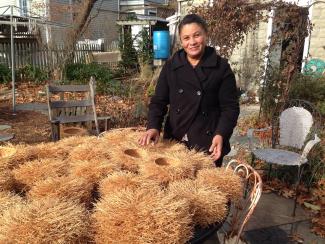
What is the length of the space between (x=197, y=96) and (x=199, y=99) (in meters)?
0.02

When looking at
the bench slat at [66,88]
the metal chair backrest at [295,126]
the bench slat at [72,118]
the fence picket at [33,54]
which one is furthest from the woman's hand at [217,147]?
the fence picket at [33,54]

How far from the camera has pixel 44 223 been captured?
100 centimetres

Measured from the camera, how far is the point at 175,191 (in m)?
1.32

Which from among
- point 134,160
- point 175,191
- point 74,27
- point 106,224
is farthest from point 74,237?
point 74,27

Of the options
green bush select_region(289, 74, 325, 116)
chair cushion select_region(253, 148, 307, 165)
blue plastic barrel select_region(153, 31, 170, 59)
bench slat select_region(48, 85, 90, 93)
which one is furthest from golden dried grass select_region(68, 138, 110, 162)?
blue plastic barrel select_region(153, 31, 170, 59)

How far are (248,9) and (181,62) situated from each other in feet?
18.2

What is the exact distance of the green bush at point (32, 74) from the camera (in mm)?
11812

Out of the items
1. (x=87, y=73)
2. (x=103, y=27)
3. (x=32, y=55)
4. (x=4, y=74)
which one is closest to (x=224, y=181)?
(x=87, y=73)

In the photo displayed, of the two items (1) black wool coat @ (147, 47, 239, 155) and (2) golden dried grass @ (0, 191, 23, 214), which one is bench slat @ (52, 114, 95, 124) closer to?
(1) black wool coat @ (147, 47, 239, 155)

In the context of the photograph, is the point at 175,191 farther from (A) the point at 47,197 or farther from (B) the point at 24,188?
(B) the point at 24,188

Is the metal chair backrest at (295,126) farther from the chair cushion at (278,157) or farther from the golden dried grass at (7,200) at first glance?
the golden dried grass at (7,200)

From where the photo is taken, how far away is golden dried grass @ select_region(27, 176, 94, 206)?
4.17 ft

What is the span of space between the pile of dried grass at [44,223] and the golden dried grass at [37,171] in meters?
0.29

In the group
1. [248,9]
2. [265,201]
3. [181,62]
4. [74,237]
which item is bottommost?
[265,201]
